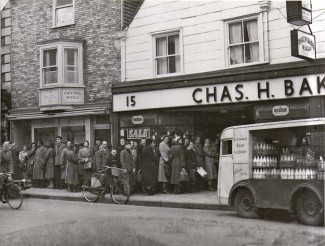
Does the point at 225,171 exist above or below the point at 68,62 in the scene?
below

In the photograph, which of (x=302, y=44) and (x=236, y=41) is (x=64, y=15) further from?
(x=302, y=44)

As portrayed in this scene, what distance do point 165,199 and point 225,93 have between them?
350 centimetres

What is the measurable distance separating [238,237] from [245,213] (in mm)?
2224

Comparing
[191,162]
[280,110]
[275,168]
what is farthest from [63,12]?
[275,168]

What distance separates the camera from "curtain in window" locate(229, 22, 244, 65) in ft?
43.6

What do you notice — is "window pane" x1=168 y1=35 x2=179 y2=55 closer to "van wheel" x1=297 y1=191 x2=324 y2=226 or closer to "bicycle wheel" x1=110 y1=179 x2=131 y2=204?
"bicycle wheel" x1=110 y1=179 x2=131 y2=204

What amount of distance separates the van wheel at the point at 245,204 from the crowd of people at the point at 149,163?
3086mm

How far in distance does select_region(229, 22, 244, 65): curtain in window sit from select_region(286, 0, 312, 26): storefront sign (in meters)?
3.12

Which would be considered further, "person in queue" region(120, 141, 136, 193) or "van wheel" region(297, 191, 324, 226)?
"person in queue" region(120, 141, 136, 193)

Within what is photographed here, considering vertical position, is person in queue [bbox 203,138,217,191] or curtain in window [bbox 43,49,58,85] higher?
curtain in window [bbox 43,49,58,85]

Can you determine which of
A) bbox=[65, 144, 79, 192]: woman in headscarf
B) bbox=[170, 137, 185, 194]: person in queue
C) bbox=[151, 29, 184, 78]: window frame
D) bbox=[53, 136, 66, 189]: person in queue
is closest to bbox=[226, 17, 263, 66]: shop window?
bbox=[151, 29, 184, 78]: window frame

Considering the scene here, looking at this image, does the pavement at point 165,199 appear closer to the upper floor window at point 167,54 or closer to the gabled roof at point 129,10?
the upper floor window at point 167,54

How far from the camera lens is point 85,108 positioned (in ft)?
51.9

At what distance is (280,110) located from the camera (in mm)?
Answer: 12164
